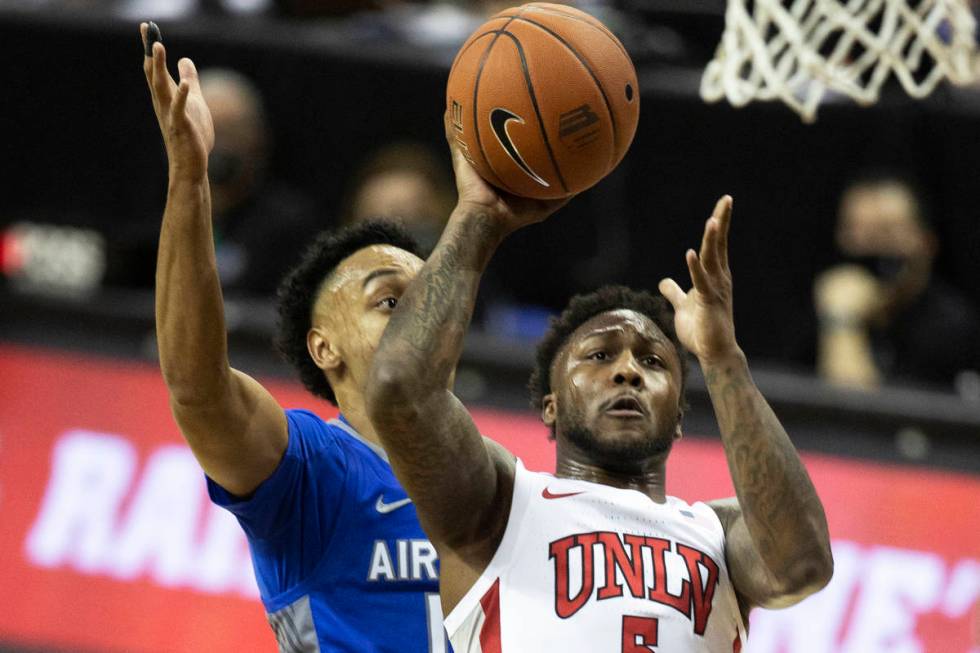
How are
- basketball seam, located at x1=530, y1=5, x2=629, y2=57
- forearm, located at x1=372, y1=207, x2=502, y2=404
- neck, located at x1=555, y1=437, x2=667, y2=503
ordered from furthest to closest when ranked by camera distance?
neck, located at x1=555, y1=437, x2=667, y2=503, basketball seam, located at x1=530, y1=5, x2=629, y2=57, forearm, located at x1=372, y1=207, x2=502, y2=404

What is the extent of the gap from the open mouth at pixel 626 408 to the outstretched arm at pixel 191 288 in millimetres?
904

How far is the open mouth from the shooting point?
3.91 m

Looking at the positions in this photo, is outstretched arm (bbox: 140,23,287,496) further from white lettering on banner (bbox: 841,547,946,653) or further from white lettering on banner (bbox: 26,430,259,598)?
white lettering on banner (bbox: 841,547,946,653)

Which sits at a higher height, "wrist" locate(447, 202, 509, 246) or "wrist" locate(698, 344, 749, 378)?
"wrist" locate(447, 202, 509, 246)

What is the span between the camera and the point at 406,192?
6.74 m

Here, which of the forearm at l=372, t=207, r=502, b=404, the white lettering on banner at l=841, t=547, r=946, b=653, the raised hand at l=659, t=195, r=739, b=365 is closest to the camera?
the forearm at l=372, t=207, r=502, b=404

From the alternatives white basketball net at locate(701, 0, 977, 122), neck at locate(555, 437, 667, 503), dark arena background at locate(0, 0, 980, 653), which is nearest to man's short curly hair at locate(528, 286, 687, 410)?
neck at locate(555, 437, 667, 503)

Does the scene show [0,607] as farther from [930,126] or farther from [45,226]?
[930,126]

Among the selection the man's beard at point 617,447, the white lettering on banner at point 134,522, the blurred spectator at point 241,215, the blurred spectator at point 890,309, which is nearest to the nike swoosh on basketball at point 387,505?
the man's beard at point 617,447

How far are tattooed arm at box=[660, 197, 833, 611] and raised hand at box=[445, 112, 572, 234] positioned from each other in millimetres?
385

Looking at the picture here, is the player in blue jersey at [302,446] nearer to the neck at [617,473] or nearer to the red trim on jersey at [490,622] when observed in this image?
the red trim on jersey at [490,622]

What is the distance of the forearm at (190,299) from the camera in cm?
352

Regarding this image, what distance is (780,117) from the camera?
7355 mm

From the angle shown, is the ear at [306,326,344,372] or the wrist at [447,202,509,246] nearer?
the wrist at [447,202,509,246]
